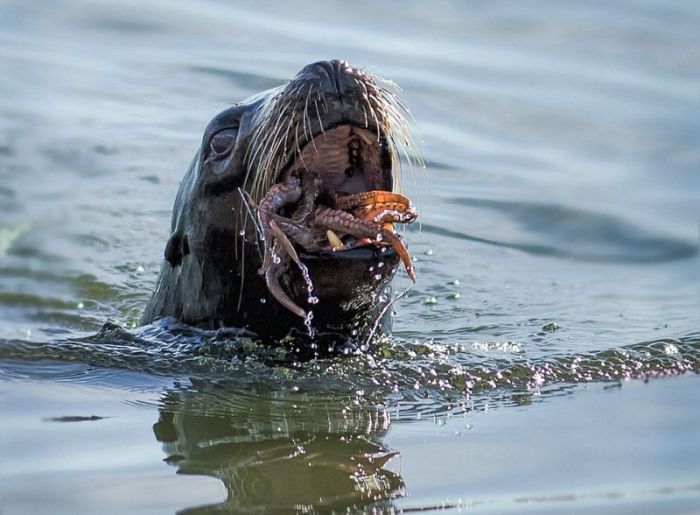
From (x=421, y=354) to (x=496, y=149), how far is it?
16.1 ft

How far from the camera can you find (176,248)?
6.41m

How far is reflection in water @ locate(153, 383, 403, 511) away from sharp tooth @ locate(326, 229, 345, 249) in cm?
59

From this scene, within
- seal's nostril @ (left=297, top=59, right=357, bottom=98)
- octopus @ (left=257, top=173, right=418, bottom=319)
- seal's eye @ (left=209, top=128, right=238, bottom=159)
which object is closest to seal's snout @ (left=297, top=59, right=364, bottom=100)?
seal's nostril @ (left=297, top=59, right=357, bottom=98)

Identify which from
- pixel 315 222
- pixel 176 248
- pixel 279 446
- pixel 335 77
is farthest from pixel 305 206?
pixel 176 248

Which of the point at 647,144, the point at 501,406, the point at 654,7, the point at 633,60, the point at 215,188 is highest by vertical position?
the point at 654,7

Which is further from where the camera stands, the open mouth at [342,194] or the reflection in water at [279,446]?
the open mouth at [342,194]

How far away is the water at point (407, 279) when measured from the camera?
4.68 m

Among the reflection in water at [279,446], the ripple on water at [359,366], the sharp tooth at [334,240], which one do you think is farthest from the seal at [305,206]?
the reflection in water at [279,446]

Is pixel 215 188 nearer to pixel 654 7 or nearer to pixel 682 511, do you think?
pixel 682 511

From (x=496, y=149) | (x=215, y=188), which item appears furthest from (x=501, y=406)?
(x=496, y=149)

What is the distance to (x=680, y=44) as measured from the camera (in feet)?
41.2

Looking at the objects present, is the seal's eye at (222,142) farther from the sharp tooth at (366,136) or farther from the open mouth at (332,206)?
the sharp tooth at (366,136)

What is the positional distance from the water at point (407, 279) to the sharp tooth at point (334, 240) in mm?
598

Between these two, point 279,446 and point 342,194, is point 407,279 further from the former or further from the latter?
point 279,446
